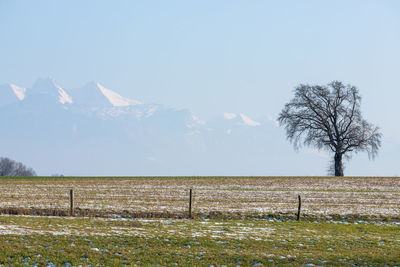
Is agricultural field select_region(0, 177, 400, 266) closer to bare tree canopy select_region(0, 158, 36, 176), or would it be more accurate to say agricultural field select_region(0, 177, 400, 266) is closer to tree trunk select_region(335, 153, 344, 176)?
tree trunk select_region(335, 153, 344, 176)

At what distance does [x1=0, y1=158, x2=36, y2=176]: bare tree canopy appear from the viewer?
134 metres

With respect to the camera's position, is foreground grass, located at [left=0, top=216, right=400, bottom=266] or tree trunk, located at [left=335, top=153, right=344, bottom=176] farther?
tree trunk, located at [left=335, top=153, right=344, bottom=176]

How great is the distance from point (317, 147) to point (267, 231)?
47.9 meters

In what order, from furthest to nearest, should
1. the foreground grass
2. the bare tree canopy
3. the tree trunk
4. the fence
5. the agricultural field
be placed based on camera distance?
1. the bare tree canopy
2. the tree trunk
3. the fence
4. the agricultural field
5. the foreground grass

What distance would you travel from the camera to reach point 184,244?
15375 millimetres

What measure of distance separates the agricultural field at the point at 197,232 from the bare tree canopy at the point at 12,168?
107951 millimetres

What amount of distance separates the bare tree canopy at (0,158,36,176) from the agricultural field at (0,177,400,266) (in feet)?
354

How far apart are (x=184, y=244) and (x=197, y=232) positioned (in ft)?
9.32

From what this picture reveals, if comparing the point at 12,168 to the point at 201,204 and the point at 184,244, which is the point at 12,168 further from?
the point at 184,244

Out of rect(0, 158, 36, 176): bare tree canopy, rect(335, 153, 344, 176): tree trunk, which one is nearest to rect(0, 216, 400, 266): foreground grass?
rect(335, 153, 344, 176): tree trunk

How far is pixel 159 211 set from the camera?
84.1 feet

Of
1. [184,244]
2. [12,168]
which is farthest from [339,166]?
[12,168]

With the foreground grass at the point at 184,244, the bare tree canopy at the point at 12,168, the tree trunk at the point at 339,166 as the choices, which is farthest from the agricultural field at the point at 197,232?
the bare tree canopy at the point at 12,168

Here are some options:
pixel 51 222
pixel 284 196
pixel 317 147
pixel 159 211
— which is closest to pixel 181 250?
pixel 51 222
